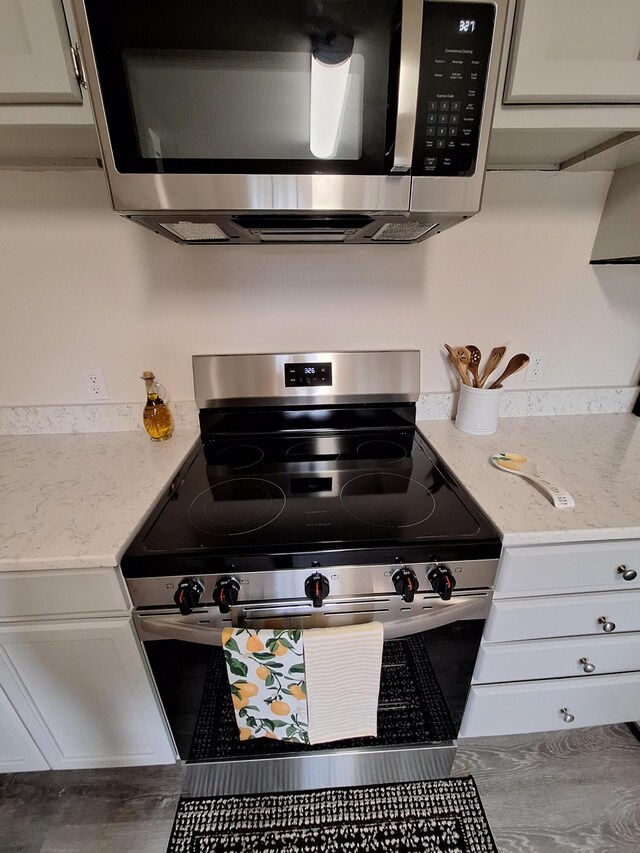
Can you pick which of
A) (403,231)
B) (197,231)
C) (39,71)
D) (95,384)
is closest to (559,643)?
(403,231)

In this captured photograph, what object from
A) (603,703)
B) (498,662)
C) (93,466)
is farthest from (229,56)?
(603,703)

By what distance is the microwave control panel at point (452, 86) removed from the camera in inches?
26.0

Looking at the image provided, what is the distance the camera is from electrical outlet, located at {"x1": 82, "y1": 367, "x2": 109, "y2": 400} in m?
1.30

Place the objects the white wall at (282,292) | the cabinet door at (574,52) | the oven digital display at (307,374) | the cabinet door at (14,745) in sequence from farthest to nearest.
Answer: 1. the oven digital display at (307,374)
2. the white wall at (282,292)
3. the cabinet door at (14,745)
4. the cabinet door at (574,52)

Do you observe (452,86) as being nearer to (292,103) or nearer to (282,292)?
(292,103)

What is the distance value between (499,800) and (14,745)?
1406 millimetres

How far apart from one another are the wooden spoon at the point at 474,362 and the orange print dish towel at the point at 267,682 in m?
0.97

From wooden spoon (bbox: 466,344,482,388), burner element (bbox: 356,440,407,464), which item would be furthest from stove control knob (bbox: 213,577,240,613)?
wooden spoon (bbox: 466,344,482,388)

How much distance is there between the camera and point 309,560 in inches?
31.6

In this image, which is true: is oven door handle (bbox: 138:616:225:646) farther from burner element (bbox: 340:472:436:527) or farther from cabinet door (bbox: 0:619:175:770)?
burner element (bbox: 340:472:436:527)

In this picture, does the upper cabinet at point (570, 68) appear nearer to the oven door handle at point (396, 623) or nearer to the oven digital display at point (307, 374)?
the oven digital display at point (307, 374)

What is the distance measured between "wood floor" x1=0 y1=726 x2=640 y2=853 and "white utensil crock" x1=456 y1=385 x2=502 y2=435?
41.7 inches

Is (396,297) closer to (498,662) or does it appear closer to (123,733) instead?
(498,662)

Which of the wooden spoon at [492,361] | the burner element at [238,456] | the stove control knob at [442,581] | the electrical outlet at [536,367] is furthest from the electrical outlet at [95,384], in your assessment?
the electrical outlet at [536,367]
